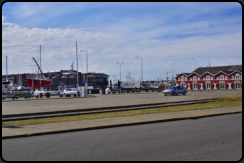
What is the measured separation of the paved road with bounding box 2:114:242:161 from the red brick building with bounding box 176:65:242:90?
92751mm

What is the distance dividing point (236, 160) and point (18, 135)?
7947 millimetres

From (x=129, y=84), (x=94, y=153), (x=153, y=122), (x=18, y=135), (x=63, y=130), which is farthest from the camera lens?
(x=129, y=84)

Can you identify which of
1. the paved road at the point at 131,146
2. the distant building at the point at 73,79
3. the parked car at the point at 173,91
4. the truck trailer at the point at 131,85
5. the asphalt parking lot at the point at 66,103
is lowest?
the paved road at the point at 131,146

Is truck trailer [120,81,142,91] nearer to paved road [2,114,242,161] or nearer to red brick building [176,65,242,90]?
red brick building [176,65,242,90]

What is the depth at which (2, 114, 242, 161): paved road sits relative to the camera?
8.08 m

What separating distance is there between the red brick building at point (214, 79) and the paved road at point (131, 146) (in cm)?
9275

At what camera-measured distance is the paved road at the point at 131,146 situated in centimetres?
808

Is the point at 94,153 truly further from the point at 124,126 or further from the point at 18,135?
the point at 124,126

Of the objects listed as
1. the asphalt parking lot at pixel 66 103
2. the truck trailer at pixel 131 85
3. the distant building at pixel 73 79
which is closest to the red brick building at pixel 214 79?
the truck trailer at pixel 131 85

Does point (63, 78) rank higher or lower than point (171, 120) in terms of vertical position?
higher

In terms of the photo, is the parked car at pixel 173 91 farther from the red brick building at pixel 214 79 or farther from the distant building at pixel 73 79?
the distant building at pixel 73 79

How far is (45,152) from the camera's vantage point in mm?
8633

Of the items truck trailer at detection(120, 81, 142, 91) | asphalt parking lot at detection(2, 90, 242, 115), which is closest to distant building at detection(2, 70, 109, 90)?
truck trailer at detection(120, 81, 142, 91)

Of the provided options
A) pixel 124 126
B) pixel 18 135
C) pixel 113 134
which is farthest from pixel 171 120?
pixel 18 135
